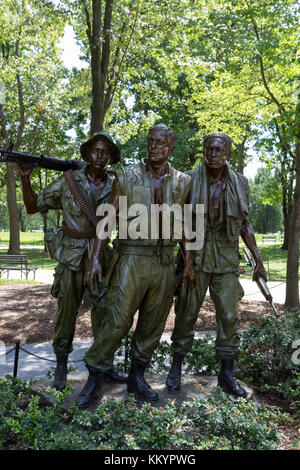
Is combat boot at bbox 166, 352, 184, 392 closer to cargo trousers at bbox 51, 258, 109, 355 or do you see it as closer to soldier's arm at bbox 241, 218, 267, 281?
cargo trousers at bbox 51, 258, 109, 355

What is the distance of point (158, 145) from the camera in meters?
3.69

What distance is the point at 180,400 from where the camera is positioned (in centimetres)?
389

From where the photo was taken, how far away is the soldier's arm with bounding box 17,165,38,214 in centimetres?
387

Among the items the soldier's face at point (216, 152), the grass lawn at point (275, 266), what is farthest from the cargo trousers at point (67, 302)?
the grass lawn at point (275, 266)

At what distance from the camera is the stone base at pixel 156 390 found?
3.82 meters

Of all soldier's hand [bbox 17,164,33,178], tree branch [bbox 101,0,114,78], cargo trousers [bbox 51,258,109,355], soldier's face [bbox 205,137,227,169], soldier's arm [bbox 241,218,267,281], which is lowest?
cargo trousers [bbox 51,258,109,355]

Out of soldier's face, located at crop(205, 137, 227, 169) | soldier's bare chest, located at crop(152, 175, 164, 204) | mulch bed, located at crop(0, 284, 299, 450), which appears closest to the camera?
soldier's bare chest, located at crop(152, 175, 164, 204)

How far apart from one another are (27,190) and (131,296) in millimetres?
1410

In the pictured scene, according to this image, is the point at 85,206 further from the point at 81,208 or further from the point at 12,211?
the point at 12,211

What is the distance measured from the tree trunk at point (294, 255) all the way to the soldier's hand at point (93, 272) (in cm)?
644

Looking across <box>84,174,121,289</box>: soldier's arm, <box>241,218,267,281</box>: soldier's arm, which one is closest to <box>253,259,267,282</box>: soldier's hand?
<box>241,218,267,281</box>: soldier's arm

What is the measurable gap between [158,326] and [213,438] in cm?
108

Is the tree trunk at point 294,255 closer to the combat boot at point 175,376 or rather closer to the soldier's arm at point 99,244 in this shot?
the combat boot at point 175,376
